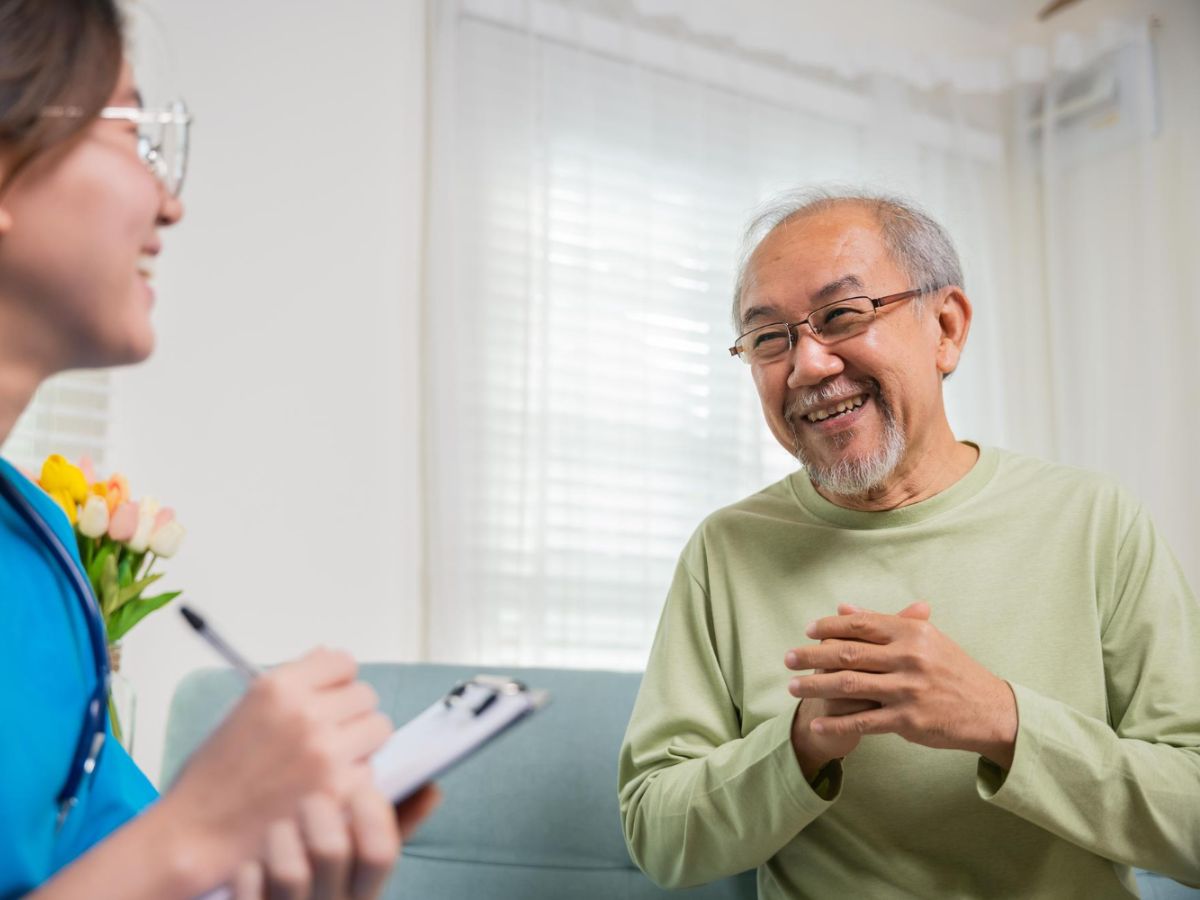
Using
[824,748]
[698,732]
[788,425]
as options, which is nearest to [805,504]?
[788,425]

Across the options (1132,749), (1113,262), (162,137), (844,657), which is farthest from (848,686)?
(1113,262)

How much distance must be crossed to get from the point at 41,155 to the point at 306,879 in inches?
18.4

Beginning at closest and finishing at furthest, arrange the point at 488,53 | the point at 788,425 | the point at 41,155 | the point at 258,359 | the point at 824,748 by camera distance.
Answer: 1. the point at 41,155
2. the point at 824,748
3. the point at 788,425
4. the point at 258,359
5. the point at 488,53

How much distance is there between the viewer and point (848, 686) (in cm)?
124

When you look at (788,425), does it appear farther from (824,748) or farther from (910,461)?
(824,748)

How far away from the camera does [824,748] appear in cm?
129

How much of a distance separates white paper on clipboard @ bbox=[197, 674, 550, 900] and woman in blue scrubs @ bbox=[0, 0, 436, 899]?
2 cm

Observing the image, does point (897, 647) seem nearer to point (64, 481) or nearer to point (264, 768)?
point (264, 768)

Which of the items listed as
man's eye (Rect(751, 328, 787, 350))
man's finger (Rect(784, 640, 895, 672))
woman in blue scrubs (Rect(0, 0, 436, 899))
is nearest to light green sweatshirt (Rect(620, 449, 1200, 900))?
man's finger (Rect(784, 640, 895, 672))

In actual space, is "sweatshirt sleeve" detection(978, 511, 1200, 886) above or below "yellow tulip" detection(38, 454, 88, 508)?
below

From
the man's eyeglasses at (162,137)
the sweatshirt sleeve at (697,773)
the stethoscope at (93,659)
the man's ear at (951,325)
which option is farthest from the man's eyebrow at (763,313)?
the stethoscope at (93,659)

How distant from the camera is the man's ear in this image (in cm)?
172

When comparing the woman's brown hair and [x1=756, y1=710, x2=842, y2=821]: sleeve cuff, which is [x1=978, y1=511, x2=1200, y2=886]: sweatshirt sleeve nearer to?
[x1=756, y1=710, x2=842, y2=821]: sleeve cuff

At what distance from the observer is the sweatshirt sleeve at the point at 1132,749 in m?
1.29
